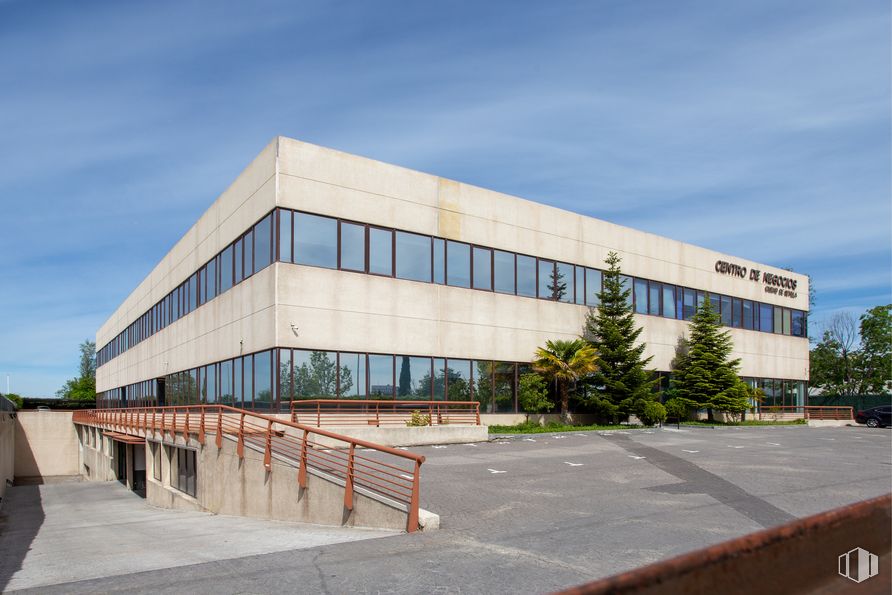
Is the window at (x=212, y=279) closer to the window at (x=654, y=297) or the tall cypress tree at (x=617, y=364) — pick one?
the tall cypress tree at (x=617, y=364)

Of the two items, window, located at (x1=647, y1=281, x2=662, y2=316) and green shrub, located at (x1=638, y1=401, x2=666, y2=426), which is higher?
window, located at (x1=647, y1=281, x2=662, y2=316)

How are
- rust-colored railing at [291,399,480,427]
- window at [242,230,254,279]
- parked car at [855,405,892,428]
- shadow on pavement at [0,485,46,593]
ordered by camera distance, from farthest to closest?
parked car at [855,405,892,428], window at [242,230,254,279], rust-colored railing at [291,399,480,427], shadow on pavement at [0,485,46,593]

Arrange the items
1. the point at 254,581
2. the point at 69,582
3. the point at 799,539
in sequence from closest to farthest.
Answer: the point at 799,539
the point at 254,581
the point at 69,582

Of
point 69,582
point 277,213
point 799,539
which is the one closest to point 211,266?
point 277,213

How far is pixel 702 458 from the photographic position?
19.6 meters

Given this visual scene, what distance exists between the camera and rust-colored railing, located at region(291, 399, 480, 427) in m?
24.9

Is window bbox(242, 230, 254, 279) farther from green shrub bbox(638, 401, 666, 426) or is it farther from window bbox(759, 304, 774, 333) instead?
window bbox(759, 304, 774, 333)

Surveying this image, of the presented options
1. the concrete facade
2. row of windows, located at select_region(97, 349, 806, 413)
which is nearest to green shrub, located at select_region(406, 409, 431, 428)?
row of windows, located at select_region(97, 349, 806, 413)

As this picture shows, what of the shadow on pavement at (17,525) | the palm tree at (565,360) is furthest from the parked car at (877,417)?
the shadow on pavement at (17,525)

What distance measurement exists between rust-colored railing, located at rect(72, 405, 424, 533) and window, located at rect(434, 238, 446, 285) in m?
8.55

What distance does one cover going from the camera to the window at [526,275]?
32719 millimetres

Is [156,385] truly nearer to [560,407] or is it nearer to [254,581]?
[560,407]

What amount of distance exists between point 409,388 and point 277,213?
8310 millimetres

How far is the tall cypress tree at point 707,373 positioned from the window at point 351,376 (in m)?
20.3
